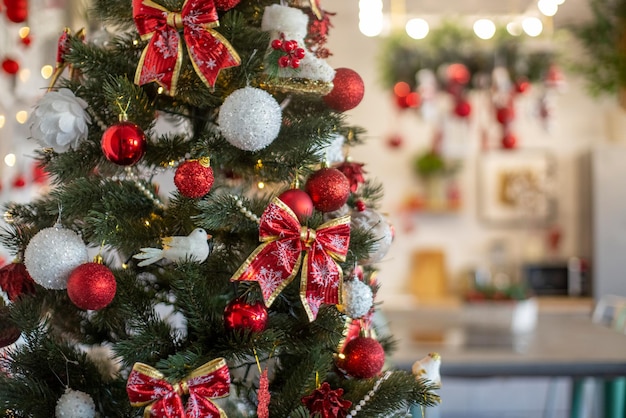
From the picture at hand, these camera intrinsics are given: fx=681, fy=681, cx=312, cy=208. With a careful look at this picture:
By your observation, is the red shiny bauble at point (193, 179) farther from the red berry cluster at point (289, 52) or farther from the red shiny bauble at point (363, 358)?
the red shiny bauble at point (363, 358)

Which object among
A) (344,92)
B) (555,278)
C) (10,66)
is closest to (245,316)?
(344,92)

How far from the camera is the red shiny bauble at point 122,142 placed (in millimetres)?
857

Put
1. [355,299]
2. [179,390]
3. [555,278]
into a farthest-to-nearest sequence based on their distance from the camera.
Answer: [555,278], [355,299], [179,390]

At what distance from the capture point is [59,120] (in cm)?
89

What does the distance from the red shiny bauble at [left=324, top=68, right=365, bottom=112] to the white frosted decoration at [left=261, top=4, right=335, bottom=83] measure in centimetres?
3

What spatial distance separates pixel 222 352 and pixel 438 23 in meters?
3.81

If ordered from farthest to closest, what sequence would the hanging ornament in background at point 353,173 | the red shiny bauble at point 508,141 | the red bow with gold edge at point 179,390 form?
the red shiny bauble at point 508,141
the hanging ornament in background at point 353,173
the red bow with gold edge at point 179,390

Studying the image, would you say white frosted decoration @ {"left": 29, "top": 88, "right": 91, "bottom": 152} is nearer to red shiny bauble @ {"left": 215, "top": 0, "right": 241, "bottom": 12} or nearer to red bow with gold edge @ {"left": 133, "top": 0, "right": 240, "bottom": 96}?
red bow with gold edge @ {"left": 133, "top": 0, "right": 240, "bottom": 96}

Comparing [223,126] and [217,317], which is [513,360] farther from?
[223,126]

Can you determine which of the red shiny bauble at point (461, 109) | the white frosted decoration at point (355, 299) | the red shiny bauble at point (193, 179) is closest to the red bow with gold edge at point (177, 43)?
the red shiny bauble at point (193, 179)

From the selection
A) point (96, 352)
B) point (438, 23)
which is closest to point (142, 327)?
point (96, 352)

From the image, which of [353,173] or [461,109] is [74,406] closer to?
[353,173]

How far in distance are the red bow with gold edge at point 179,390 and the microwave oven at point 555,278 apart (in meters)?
4.27

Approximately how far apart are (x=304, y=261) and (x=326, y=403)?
0.59ft
